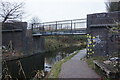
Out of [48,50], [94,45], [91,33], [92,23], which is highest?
[92,23]

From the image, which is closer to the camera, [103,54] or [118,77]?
[118,77]

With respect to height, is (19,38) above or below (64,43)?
above

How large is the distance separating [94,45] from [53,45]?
17054 mm

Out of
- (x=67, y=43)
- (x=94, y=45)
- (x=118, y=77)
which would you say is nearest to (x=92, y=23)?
(x=94, y=45)

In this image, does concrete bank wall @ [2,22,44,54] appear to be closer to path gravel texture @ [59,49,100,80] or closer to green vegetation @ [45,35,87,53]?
green vegetation @ [45,35,87,53]

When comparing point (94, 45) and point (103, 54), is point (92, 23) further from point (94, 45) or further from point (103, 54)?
point (103, 54)

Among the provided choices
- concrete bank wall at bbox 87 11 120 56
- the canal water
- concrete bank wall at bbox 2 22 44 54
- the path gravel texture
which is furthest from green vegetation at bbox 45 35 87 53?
the path gravel texture

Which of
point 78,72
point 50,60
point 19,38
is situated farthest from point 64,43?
point 78,72

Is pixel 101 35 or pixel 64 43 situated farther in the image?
pixel 64 43

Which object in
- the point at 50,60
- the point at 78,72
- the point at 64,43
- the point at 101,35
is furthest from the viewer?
the point at 64,43

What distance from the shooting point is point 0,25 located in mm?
17484

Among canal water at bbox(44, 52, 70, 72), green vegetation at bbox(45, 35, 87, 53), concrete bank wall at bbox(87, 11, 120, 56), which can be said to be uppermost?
concrete bank wall at bbox(87, 11, 120, 56)

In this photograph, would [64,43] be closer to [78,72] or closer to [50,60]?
[50,60]

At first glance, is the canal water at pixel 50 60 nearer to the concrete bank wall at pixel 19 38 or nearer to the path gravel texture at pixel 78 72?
the concrete bank wall at pixel 19 38
